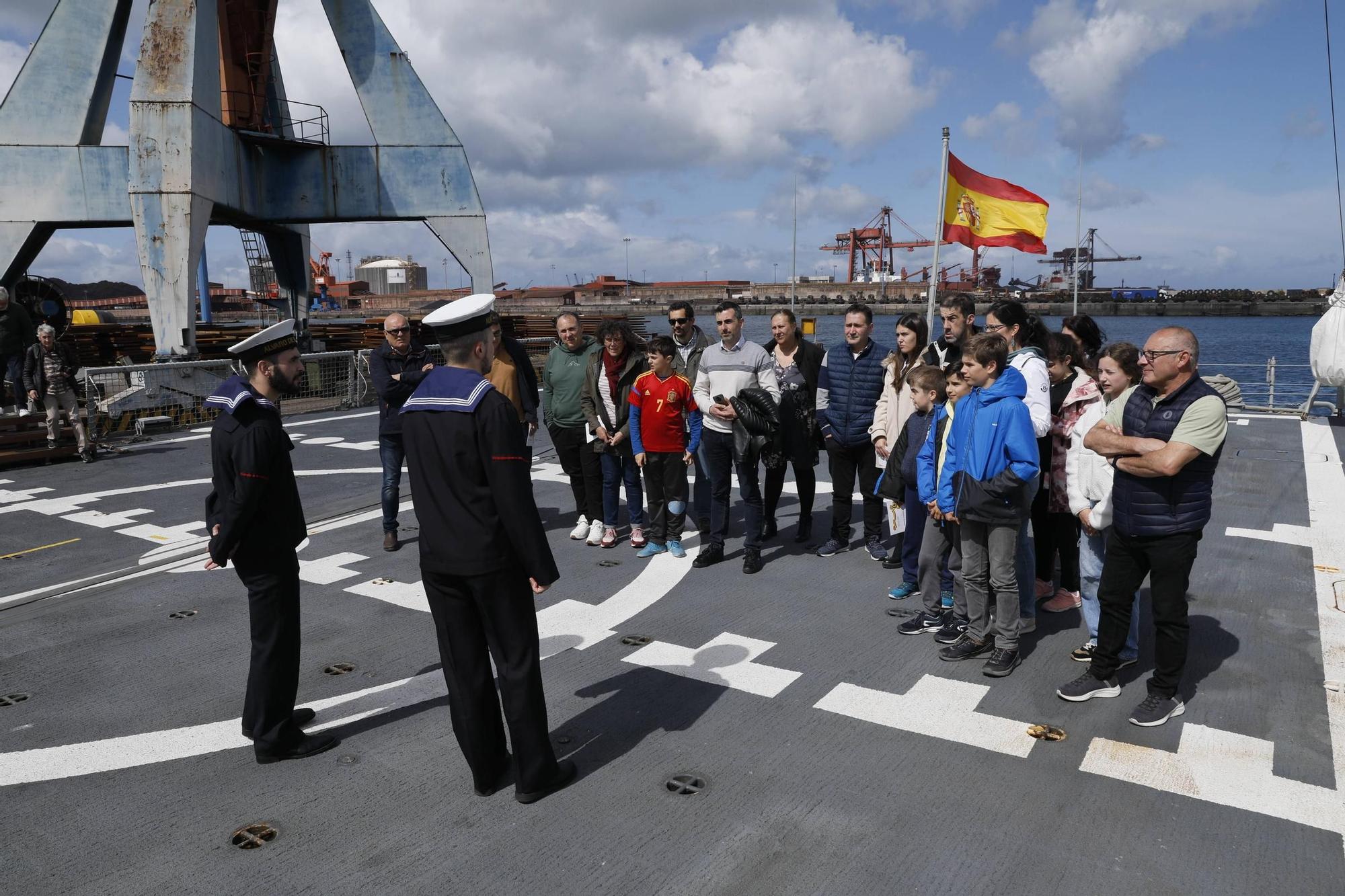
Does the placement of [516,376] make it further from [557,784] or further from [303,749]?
[557,784]

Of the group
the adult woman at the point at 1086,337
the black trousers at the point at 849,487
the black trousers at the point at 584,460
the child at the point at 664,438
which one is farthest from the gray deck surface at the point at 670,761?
the adult woman at the point at 1086,337

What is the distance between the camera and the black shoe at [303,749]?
3654 mm

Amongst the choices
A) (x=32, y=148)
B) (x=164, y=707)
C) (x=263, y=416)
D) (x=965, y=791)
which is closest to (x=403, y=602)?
(x=164, y=707)

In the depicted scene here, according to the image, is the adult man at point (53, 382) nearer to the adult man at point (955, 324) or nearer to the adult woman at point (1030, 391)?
the adult man at point (955, 324)

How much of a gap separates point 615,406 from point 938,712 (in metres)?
3.74

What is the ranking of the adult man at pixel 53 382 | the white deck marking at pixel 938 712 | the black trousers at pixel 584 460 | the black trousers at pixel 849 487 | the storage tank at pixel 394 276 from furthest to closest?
the storage tank at pixel 394 276 < the adult man at pixel 53 382 < the black trousers at pixel 584 460 < the black trousers at pixel 849 487 < the white deck marking at pixel 938 712

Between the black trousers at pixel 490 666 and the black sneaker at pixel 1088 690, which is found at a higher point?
the black trousers at pixel 490 666

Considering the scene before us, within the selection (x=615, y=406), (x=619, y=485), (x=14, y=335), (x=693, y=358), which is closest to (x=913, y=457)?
(x=693, y=358)

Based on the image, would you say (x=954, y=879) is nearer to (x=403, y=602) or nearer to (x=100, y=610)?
(x=403, y=602)

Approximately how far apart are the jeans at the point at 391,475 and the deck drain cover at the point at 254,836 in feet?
12.5

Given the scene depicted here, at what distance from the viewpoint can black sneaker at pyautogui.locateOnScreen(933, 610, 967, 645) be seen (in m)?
4.84

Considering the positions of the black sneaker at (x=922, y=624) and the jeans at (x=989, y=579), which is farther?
Answer: the black sneaker at (x=922, y=624)

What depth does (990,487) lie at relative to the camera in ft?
14.0

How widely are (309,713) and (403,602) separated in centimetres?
172
